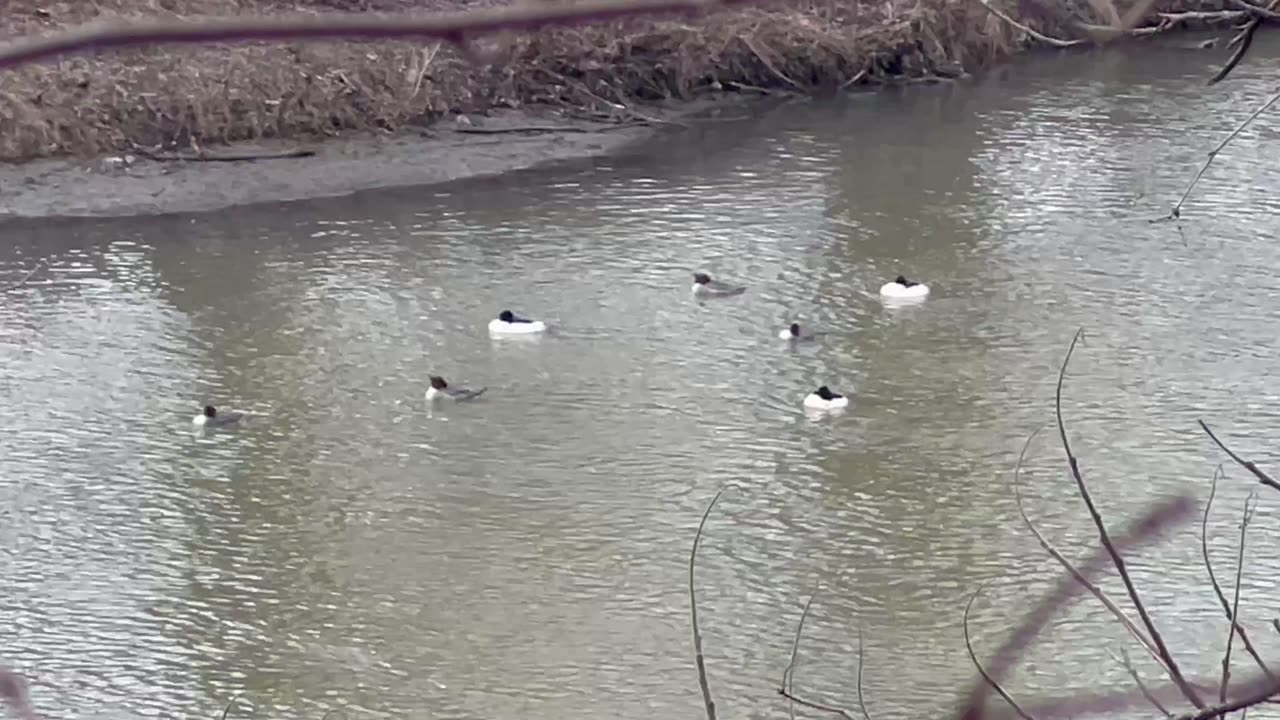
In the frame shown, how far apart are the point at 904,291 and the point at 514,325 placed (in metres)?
2.02

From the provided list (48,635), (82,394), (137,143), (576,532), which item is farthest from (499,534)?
(137,143)

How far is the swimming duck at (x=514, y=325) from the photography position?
28.1 feet

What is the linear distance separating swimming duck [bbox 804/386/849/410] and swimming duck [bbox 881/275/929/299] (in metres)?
1.46

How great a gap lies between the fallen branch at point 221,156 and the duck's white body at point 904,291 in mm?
5427

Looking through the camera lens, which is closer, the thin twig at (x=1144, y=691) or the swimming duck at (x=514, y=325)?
the thin twig at (x=1144, y=691)

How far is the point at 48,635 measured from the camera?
19.4ft

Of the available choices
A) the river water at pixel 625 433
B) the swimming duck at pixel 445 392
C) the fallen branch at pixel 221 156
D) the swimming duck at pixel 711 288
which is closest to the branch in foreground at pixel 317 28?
the river water at pixel 625 433

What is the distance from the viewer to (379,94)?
13.5 metres

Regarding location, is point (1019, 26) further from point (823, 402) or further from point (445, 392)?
point (445, 392)

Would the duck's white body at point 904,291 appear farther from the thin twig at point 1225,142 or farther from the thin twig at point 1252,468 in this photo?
the thin twig at point 1252,468

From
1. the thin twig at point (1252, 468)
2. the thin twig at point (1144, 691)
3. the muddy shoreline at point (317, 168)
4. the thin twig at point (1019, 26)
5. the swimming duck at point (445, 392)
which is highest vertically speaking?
the thin twig at point (1019, 26)

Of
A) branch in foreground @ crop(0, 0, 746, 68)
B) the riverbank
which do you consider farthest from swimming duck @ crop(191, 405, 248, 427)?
branch in foreground @ crop(0, 0, 746, 68)

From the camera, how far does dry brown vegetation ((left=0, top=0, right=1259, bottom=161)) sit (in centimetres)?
1277

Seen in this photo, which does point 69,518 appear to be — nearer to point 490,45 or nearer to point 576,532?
point 576,532
